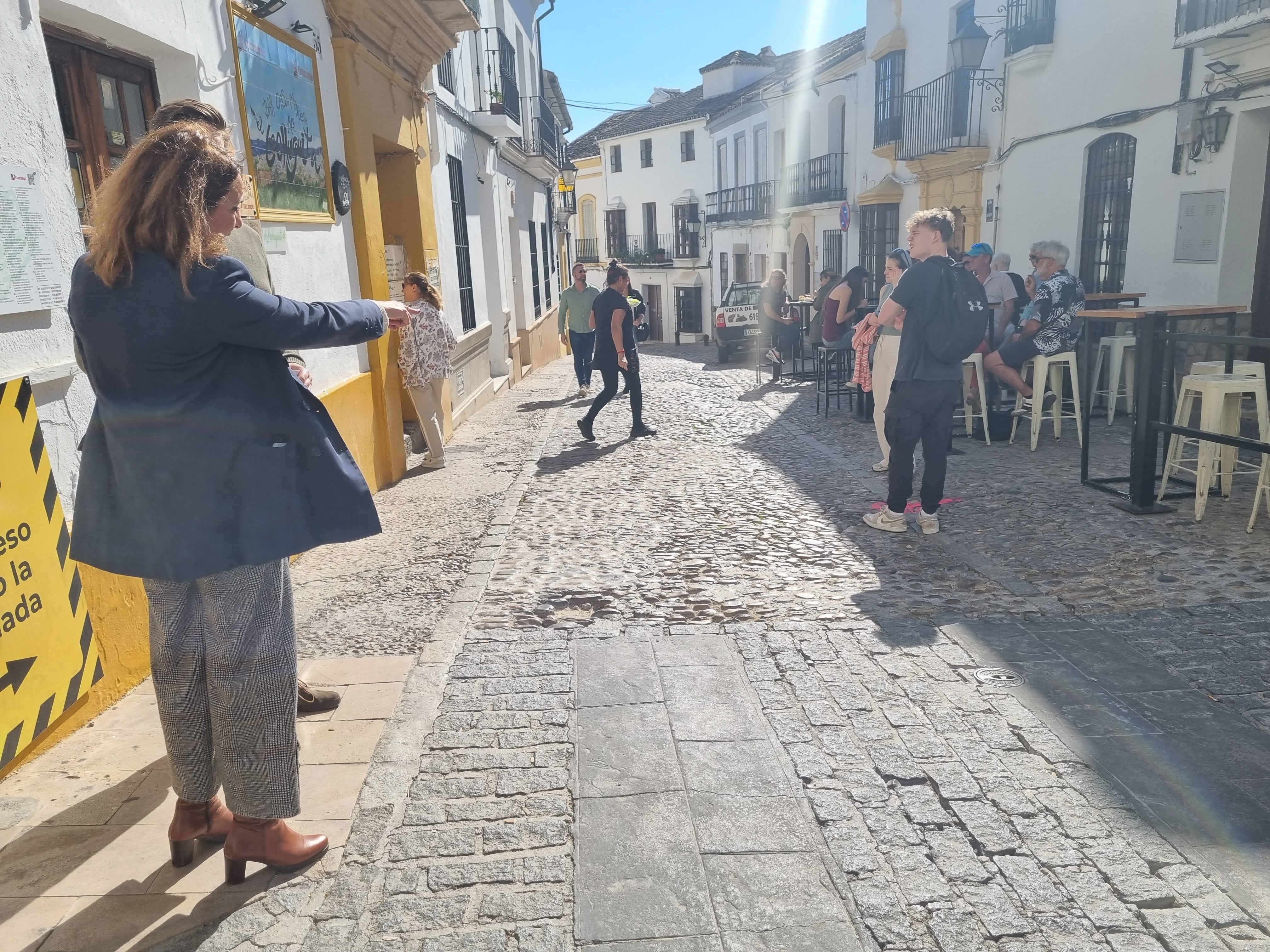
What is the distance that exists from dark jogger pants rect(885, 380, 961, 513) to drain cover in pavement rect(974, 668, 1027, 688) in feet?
6.80

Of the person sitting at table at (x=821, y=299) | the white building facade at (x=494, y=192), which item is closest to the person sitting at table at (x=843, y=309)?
the person sitting at table at (x=821, y=299)

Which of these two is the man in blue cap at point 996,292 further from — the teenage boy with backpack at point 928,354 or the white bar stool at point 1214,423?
the teenage boy with backpack at point 928,354

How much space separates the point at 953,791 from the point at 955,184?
47.3 feet

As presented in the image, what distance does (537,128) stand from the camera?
772 inches

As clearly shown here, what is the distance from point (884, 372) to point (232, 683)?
5155 millimetres

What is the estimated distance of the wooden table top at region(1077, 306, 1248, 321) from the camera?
6.65 metres

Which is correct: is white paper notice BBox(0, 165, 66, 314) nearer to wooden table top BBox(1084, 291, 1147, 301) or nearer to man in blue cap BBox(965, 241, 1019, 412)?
man in blue cap BBox(965, 241, 1019, 412)

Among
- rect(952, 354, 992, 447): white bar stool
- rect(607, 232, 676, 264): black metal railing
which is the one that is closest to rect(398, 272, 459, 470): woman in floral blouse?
rect(952, 354, 992, 447): white bar stool

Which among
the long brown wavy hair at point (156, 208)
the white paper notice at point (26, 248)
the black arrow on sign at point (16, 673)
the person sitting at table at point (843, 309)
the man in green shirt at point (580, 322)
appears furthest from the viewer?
the man in green shirt at point (580, 322)

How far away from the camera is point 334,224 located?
22.6 feet

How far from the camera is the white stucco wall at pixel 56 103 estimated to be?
3.33 meters

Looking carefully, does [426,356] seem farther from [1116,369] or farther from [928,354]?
[1116,369]

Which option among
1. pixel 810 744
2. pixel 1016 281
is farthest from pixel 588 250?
pixel 810 744

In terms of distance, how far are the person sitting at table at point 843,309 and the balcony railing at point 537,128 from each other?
8624 millimetres
